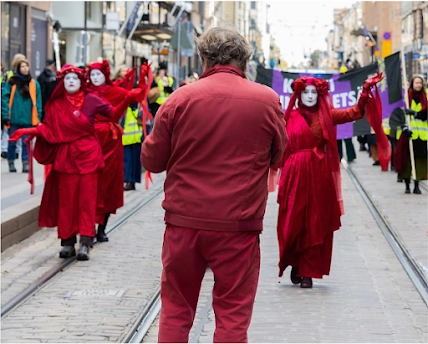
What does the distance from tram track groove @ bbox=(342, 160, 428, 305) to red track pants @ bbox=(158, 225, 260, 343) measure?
317 cm

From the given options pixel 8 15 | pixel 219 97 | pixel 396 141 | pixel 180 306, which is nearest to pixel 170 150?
pixel 219 97

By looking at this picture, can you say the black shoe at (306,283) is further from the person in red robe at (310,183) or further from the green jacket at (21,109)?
the green jacket at (21,109)

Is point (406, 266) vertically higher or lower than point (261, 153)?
lower

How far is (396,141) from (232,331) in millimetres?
12321

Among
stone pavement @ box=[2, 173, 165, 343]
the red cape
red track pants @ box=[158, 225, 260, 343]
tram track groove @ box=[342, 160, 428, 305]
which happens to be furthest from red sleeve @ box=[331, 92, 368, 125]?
red track pants @ box=[158, 225, 260, 343]

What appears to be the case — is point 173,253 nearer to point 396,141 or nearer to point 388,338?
point 388,338

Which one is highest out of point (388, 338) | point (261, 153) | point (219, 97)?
point (219, 97)

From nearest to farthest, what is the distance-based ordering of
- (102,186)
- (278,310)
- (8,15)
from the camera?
(278,310) → (102,186) → (8,15)

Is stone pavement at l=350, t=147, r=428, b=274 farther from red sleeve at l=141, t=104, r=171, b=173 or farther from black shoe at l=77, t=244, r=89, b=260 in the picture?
red sleeve at l=141, t=104, r=171, b=173

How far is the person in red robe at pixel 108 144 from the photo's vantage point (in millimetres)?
8977

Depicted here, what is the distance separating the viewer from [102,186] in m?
9.26

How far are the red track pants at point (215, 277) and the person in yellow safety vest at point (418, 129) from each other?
9.50 m

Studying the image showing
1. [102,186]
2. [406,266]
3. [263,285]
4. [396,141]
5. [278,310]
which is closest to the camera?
[278,310]

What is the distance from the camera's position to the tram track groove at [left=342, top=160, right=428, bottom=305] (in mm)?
7371
